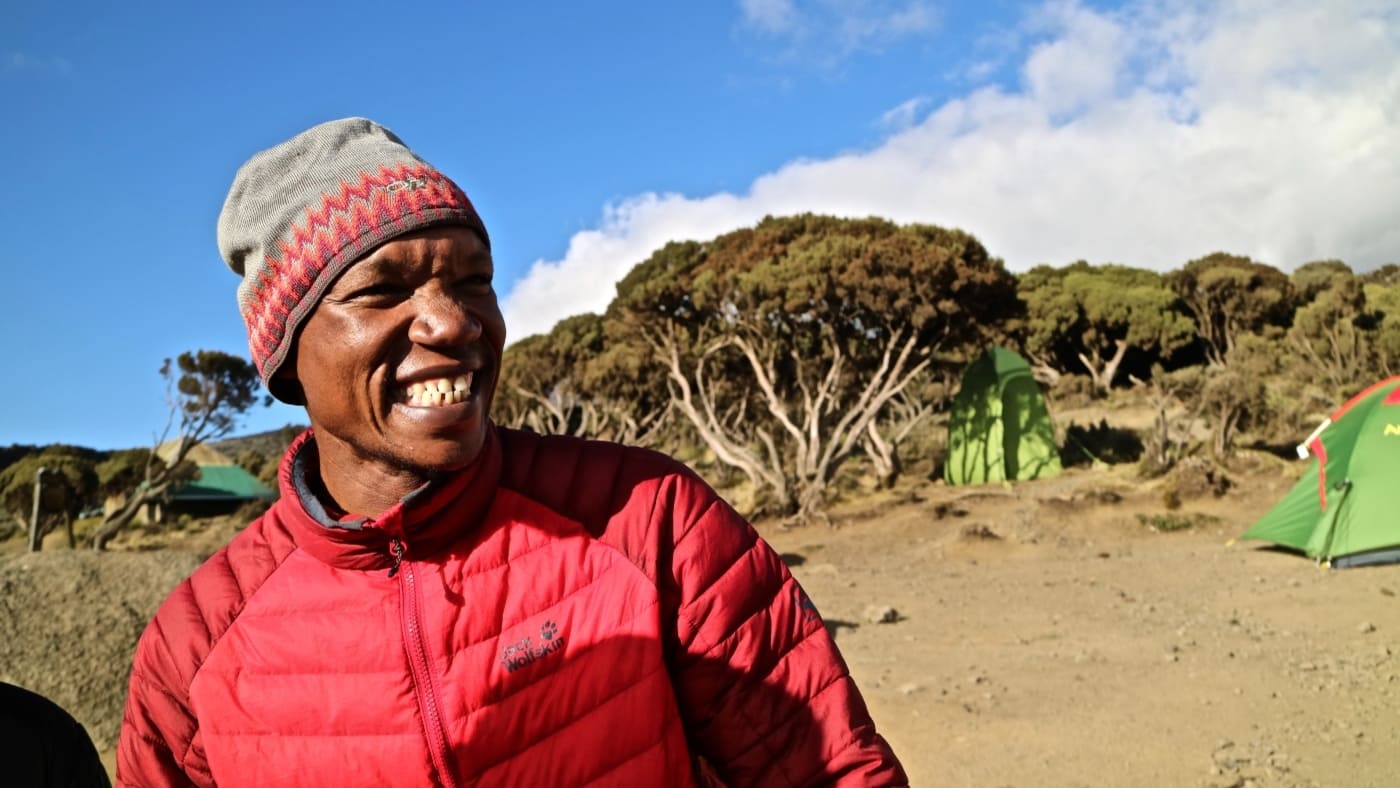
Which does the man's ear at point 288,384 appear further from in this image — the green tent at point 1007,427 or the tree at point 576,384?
the tree at point 576,384

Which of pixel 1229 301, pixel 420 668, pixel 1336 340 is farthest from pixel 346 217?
pixel 1229 301

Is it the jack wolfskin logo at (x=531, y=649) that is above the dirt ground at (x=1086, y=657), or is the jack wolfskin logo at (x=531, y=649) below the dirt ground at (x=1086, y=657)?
above

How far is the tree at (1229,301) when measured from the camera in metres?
29.5

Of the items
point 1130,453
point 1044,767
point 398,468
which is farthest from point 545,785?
point 1130,453

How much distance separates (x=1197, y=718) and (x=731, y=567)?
426 centimetres

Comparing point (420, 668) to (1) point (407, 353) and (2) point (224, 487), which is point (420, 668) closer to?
(1) point (407, 353)

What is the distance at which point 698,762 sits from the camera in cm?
130

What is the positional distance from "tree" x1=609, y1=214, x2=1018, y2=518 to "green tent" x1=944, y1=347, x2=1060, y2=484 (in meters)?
0.94

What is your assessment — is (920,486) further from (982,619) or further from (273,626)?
(273,626)

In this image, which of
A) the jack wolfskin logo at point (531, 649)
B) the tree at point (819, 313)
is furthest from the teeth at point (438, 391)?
the tree at point (819, 313)

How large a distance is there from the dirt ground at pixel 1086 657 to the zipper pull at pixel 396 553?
11.1ft

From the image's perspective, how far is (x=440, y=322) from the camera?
49.7 inches

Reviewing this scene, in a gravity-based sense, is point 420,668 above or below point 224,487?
above

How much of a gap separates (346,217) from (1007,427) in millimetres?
17303
